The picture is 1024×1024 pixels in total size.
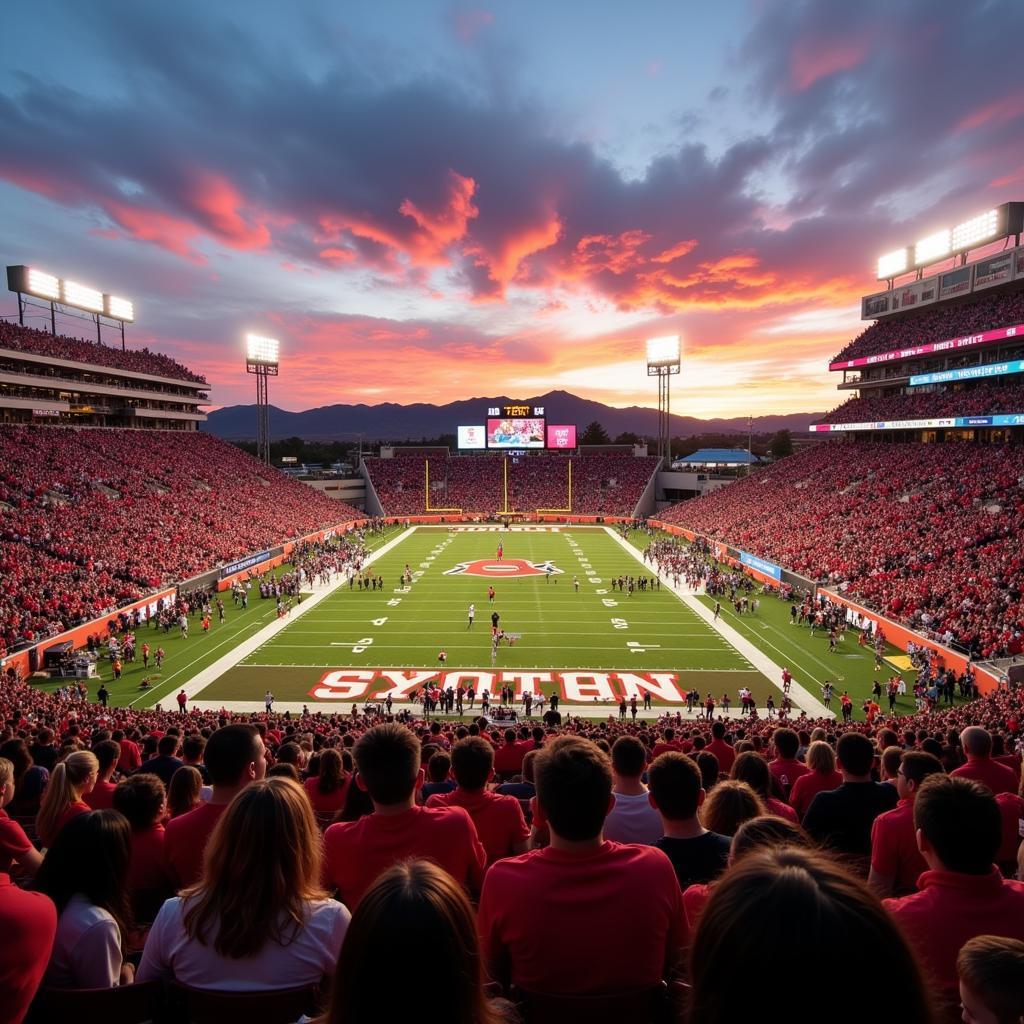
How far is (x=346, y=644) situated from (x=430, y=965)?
27674 millimetres

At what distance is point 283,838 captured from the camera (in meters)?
2.65

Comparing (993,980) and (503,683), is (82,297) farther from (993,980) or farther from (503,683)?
(993,980)

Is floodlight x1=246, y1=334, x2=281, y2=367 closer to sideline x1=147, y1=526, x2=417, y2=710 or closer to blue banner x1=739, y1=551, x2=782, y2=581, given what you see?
sideline x1=147, y1=526, x2=417, y2=710

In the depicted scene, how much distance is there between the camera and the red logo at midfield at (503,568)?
43.1 m

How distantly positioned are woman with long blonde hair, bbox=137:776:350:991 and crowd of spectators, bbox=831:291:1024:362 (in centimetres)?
4797

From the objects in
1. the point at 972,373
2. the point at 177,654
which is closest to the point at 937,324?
the point at 972,373

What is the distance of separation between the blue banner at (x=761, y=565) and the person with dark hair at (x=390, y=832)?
37.0m

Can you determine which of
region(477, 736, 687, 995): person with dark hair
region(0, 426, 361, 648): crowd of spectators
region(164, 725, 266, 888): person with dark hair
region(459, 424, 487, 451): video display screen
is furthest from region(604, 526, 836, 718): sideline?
region(459, 424, 487, 451): video display screen

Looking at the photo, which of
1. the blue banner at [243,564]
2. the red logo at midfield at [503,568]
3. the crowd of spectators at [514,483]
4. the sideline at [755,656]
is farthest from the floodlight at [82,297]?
the sideline at [755,656]

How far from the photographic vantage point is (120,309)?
198 ft

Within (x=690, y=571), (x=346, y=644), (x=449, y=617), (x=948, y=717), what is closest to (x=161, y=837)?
(x=948, y=717)

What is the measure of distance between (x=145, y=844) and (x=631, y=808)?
133 inches

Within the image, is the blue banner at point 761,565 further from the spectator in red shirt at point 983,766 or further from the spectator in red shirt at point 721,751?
the spectator in red shirt at point 983,766

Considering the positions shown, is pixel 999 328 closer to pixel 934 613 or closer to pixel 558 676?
pixel 934 613
